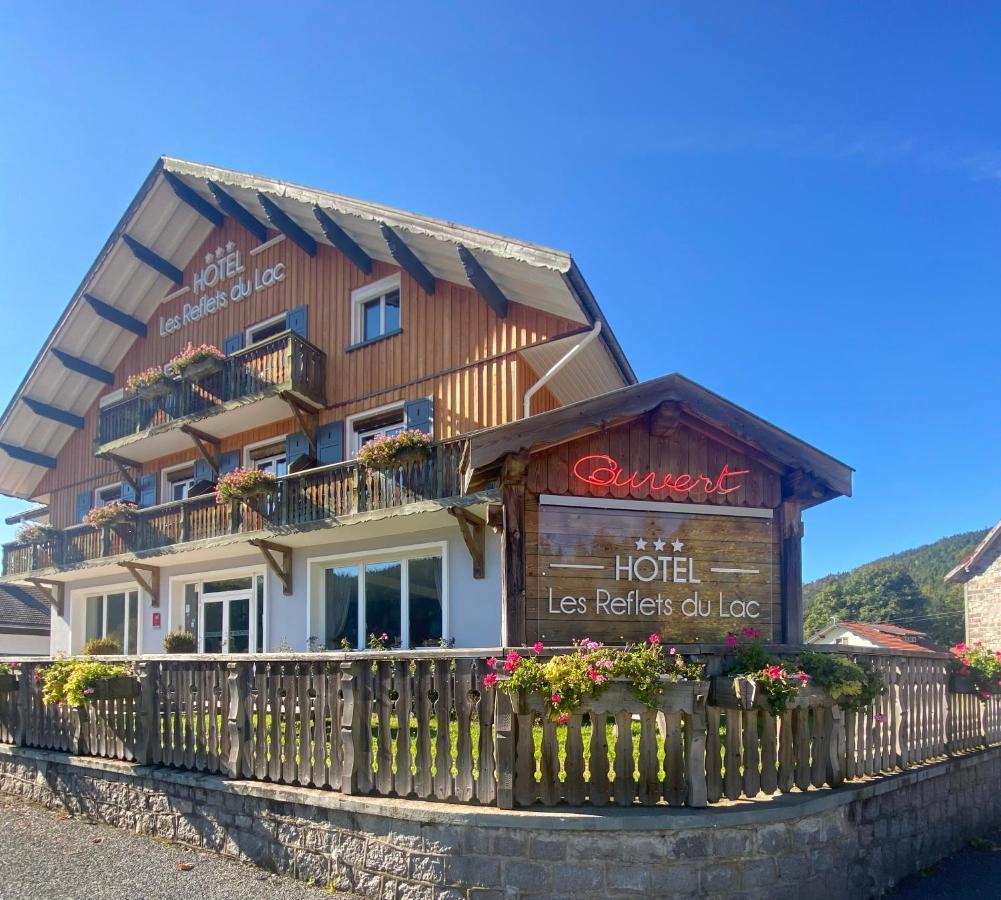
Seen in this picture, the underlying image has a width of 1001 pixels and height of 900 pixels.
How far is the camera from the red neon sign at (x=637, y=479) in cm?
910

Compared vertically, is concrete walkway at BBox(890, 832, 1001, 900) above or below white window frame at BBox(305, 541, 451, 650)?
below

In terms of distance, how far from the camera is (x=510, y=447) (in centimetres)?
850

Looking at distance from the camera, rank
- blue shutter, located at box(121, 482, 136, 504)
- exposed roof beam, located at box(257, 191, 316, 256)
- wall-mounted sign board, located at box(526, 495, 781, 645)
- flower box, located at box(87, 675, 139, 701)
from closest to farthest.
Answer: wall-mounted sign board, located at box(526, 495, 781, 645) < flower box, located at box(87, 675, 139, 701) < exposed roof beam, located at box(257, 191, 316, 256) < blue shutter, located at box(121, 482, 136, 504)

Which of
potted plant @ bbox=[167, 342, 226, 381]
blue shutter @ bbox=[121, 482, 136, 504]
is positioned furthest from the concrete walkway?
blue shutter @ bbox=[121, 482, 136, 504]

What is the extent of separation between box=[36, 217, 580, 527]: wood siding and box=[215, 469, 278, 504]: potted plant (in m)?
1.86

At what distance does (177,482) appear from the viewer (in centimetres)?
2244

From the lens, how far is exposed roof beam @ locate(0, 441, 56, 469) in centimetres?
2525

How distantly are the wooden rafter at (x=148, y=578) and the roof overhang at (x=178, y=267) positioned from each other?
18.9ft

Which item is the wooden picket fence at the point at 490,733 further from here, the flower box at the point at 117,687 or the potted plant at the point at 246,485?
the potted plant at the point at 246,485

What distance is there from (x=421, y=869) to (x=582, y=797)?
1.24 metres

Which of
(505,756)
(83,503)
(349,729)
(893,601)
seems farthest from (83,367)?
(893,601)

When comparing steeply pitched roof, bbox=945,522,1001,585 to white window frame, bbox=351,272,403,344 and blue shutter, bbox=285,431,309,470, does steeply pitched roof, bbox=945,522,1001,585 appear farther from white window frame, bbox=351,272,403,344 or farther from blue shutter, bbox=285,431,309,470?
blue shutter, bbox=285,431,309,470

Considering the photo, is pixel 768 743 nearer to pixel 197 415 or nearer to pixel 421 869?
pixel 421 869

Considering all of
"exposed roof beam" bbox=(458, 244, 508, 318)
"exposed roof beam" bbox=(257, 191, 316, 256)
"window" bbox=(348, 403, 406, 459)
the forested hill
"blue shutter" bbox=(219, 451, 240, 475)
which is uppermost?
"exposed roof beam" bbox=(257, 191, 316, 256)
